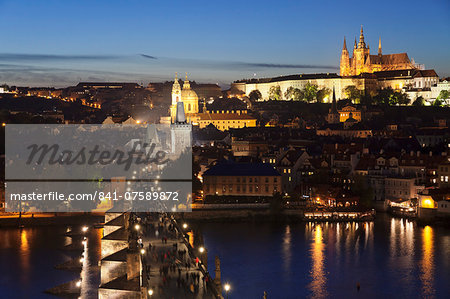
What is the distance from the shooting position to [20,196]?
906 inches

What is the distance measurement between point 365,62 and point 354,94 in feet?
27.3

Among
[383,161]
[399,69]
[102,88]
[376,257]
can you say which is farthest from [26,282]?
[102,88]

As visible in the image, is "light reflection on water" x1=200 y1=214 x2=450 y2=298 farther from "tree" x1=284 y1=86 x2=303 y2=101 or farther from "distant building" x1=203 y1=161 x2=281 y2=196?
"tree" x1=284 y1=86 x2=303 y2=101

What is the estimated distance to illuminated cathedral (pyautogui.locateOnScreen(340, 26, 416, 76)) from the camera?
61375 millimetres

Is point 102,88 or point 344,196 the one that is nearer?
point 344,196

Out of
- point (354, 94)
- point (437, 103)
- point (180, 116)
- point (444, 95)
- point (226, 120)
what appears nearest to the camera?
point (180, 116)

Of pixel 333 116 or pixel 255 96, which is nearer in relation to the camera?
pixel 333 116

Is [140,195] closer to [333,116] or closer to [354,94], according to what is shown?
[333,116]

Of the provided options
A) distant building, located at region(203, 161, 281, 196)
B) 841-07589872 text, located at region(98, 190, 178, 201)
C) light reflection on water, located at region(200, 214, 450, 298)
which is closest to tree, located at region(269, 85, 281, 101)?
distant building, located at region(203, 161, 281, 196)

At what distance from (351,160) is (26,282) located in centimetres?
1364

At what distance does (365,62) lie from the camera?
203 feet

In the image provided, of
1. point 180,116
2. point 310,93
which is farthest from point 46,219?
point 310,93

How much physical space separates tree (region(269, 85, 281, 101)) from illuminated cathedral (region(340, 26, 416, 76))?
5302 millimetres

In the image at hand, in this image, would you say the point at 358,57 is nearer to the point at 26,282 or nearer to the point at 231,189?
the point at 231,189
